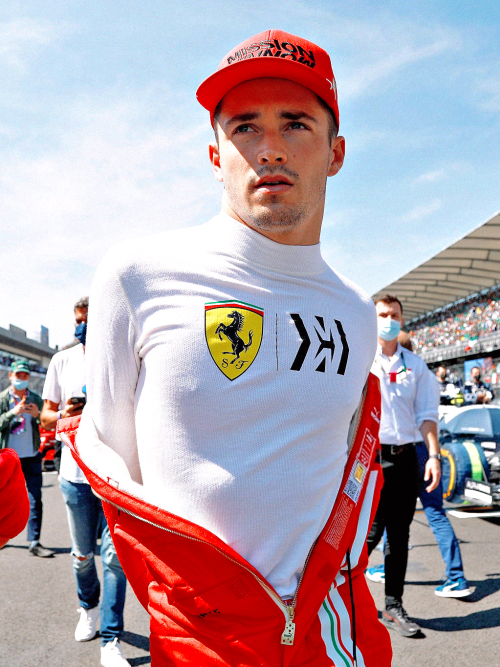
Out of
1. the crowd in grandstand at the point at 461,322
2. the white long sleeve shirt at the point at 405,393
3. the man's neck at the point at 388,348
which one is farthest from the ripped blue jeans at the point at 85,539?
the crowd in grandstand at the point at 461,322

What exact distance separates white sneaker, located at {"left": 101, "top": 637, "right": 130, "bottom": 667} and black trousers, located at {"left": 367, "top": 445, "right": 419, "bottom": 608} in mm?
1774

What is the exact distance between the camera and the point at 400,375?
4605mm

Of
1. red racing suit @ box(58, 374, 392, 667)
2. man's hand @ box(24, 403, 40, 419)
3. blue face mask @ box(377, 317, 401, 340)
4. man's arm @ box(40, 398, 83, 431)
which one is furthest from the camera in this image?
man's hand @ box(24, 403, 40, 419)

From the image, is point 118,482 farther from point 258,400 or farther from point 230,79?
point 230,79

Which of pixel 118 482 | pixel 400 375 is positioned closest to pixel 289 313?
pixel 118 482

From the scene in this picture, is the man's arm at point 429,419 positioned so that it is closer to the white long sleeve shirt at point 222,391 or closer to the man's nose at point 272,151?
the white long sleeve shirt at point 222,391

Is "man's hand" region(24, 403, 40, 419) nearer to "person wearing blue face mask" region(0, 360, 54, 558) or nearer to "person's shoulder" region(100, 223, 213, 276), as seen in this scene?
"person wearing blue face mask" region(0, 360, 54, 558)

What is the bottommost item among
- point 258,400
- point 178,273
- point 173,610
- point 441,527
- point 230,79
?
point 441,527

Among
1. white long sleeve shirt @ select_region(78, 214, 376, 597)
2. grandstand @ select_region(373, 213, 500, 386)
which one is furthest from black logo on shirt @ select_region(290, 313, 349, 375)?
grandstand @ select_region(373, 213, 500, 386)

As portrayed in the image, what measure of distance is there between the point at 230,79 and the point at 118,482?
922 millimetres

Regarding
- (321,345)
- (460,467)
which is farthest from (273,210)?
(460,467)

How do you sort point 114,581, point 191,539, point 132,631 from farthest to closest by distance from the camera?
point 132,631 < point 114,581 < point 191,539

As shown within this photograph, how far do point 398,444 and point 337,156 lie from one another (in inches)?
124

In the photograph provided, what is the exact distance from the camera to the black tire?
22.5 feet
